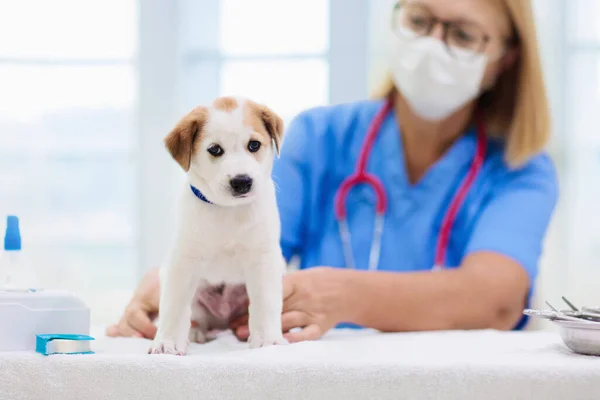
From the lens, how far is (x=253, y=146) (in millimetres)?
636

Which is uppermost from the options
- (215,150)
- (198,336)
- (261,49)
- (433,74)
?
(261,49)

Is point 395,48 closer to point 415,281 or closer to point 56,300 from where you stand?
point 415,281

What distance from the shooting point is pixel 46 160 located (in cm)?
210

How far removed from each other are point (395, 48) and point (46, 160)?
1.36 metres

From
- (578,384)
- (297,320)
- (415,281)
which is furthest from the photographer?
(415,281)

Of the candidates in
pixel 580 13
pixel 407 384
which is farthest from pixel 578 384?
pixel 580 13

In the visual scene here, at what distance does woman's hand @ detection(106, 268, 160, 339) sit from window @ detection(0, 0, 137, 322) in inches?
51.1

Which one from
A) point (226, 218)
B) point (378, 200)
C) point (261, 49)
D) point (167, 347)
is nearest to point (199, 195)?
point (226, 218)

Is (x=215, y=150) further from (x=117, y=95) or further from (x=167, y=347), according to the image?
(x=117, y=95)

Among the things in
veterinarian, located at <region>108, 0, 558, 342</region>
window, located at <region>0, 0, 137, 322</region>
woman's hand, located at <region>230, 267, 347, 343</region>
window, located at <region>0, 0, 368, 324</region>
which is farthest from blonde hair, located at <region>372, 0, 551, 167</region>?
window, located at <region>0, 0, 137, 322</region>

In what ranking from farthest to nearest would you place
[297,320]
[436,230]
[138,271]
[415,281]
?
[138,271] → [436,230] → [415,281] → [297,320]

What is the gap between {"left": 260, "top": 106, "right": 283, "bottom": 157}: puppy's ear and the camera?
0.66 meters

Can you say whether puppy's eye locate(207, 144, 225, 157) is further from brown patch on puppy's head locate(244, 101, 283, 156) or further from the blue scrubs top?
the blue scrubs top

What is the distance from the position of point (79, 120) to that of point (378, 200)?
1.28m
